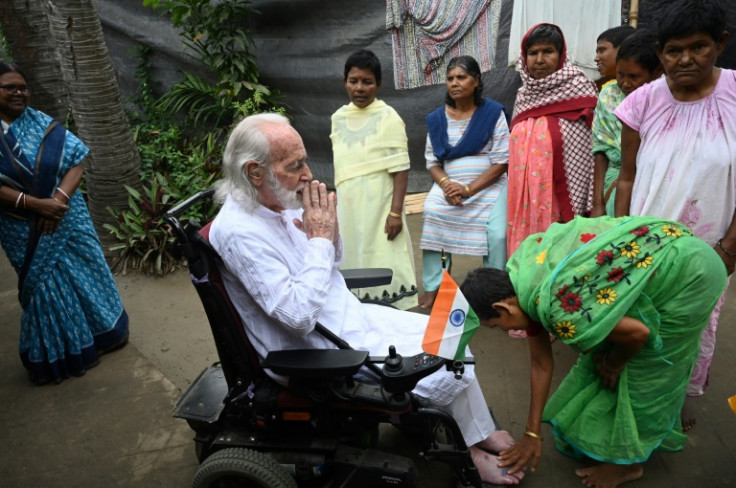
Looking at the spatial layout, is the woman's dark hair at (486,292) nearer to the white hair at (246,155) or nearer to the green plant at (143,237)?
the white hair at (246,155)

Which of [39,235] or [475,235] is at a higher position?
[39,235]

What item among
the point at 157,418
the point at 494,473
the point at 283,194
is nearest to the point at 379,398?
the point at 494,473

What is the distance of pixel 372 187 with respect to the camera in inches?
148

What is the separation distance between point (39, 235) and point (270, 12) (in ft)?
12.6

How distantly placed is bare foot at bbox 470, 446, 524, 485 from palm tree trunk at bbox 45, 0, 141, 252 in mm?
3857

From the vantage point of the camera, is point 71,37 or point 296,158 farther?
point 71,37

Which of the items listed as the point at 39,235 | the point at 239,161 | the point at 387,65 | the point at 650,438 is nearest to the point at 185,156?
the point at 387,65

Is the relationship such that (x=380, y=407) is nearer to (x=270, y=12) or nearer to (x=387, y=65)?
(x=387, y=65)

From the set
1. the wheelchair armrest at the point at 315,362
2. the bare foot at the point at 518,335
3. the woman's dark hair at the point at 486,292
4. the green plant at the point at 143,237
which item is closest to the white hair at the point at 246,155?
the wheelchair armrest at the point at 315,362

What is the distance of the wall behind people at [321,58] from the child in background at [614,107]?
2.23 m

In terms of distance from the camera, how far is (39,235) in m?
3.27

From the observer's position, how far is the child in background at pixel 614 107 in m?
3.08

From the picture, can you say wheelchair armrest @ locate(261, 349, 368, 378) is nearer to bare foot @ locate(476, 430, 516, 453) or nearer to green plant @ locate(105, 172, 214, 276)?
bare foot @ locate(476, 430, 516, 453)

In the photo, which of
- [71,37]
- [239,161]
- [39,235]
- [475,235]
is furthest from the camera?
[71,37]
